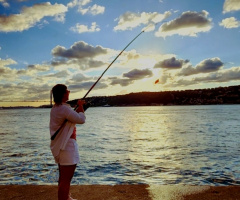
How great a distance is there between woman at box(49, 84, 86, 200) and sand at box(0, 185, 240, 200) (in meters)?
1.57

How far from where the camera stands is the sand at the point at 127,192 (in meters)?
5.10

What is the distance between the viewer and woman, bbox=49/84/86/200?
370 cm

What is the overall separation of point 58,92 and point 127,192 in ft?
9.32

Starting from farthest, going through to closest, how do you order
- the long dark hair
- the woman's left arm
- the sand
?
the sand < the long dark hair < the woman's left arm

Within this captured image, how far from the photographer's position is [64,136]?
147 inches

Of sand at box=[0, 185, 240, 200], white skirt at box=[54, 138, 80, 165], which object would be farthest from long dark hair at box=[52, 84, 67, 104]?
sand at box=[0, 185, 240, 200]

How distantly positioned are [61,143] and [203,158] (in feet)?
34.7

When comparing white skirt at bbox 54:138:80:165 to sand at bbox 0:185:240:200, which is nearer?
white skirt at bbox 54:138:80:165

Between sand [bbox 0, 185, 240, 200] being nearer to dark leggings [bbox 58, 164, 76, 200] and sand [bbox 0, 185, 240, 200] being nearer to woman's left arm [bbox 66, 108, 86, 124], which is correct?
dark leggings [bbox 58, 164, 76, 200]

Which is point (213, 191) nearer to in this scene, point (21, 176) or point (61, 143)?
point (61, 143)

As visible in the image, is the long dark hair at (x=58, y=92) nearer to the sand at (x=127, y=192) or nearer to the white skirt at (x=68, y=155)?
the white skirt at (x=68, y=155)

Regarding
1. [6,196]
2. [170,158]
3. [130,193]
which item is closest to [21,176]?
[6,196]

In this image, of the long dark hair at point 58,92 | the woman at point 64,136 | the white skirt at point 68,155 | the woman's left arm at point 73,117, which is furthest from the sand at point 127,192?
the long dark hair at point 58,92

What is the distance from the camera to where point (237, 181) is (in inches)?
327
